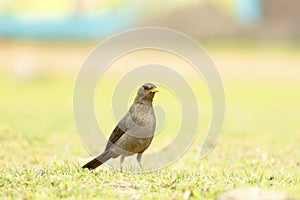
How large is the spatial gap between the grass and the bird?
0.71ft

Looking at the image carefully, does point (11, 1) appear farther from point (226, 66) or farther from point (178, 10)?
point (226, 66)

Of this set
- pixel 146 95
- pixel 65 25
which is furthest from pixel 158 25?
pixel 146 95

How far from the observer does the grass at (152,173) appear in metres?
5.52

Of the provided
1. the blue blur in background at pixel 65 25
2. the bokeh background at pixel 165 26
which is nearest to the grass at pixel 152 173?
the bokeh background at pixel 165 26

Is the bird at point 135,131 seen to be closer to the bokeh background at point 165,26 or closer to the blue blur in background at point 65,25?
the bokeh background at point 165,26

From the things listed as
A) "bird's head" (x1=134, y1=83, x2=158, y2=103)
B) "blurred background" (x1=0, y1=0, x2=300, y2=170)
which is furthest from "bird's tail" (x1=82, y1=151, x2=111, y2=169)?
"blurred background" (x1=0, y1=0, x2=300, y2=170)

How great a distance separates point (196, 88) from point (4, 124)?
10.9 meters

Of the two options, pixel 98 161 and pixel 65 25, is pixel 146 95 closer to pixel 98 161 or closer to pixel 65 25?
pixel 98 161

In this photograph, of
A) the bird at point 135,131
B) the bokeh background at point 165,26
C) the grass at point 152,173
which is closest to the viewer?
the grass at point 152,173

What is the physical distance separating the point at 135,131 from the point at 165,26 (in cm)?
2373

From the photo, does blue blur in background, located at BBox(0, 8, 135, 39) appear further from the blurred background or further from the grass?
the grass

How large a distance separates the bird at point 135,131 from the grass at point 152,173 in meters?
0.22

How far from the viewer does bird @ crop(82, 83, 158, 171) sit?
20.1 feet

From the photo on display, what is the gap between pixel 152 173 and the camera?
249 inches
